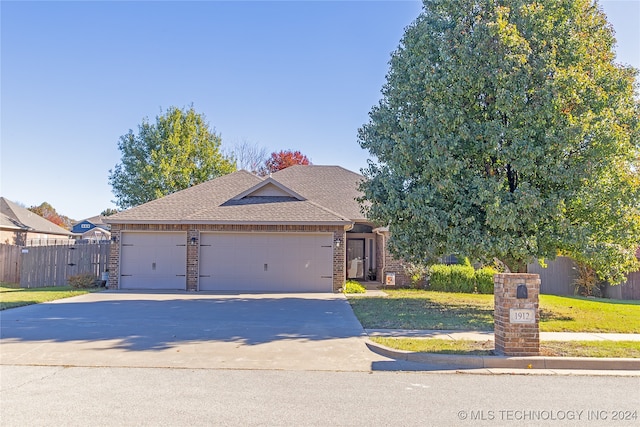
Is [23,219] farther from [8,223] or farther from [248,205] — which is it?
[248,205]

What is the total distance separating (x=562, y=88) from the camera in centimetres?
1091

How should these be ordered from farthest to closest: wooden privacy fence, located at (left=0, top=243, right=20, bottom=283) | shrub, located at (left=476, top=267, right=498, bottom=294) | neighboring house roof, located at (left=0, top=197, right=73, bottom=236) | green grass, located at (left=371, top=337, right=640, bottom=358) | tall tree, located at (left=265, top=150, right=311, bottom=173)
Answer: tall tree, located at (left=265, top=150, right=311, bottom=173)
neighboring house roof, located at (left=0, top=197, right=73, bottom=236)
wooden privacy fence, located at (left=0, top=243, right=20, bottom=283)
shrub, located at (left=476, top=267, right=498, bottom=294)
green grass, located at (left=371, top=337, right=640, bottom=358)

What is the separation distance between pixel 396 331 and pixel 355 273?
37.3ft

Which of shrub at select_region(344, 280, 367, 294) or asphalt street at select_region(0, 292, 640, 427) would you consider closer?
asphalt street at select_region(0, 292, 640, 427)

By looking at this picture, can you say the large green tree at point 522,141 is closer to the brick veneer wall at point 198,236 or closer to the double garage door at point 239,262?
the brick veneer wall at point 198,236

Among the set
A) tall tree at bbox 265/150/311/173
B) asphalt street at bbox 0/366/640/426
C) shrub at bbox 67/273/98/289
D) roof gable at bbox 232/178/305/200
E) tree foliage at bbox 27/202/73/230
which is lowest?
asphalt street at bbox 0/366/640/426

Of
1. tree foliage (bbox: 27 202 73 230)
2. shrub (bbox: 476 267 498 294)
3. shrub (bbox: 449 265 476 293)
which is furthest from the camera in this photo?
tree foliage (bbox: 27 202 73 230)

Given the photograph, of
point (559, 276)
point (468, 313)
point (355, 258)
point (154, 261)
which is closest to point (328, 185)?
point (355, 258)

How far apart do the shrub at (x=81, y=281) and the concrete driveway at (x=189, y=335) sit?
3.90m

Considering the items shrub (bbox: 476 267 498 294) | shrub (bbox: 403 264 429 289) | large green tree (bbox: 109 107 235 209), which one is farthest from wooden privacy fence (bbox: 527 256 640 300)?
large green tree (bbox: 109 107 235 209)

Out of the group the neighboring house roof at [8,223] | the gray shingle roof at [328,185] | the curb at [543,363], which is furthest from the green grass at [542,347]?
the neighboring house roof at [8,223]

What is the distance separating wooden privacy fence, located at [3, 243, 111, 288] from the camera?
1908cm

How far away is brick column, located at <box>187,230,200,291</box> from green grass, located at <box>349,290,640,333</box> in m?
5.84

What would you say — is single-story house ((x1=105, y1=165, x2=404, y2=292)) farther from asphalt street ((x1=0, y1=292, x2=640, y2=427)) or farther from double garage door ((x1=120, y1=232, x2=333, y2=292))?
asphalt street ((x1=0, y1=292, x2=640, y2=427))
